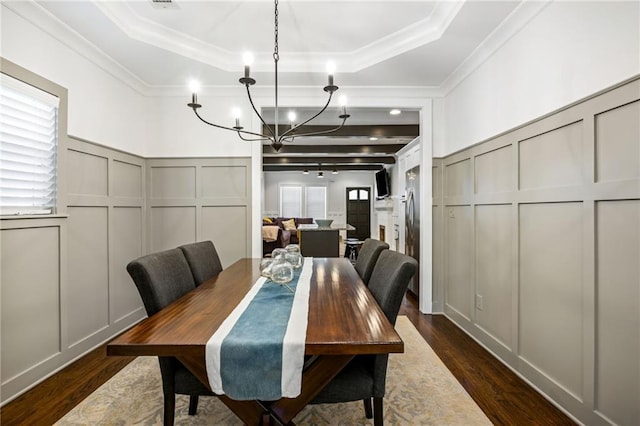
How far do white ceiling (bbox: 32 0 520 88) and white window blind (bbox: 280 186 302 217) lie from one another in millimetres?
7872

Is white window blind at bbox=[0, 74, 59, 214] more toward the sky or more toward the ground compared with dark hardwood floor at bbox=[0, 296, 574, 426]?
more toward the sky

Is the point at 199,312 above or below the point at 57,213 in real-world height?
below

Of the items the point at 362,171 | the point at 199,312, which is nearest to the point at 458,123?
the point at 199,312

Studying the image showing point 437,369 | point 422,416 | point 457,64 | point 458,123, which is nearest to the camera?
point 422,416

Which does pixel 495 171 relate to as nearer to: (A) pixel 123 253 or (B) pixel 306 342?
(B) pixel 306 342

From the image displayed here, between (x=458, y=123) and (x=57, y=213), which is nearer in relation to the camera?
(x=57, y=213)

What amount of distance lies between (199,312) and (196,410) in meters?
0.86

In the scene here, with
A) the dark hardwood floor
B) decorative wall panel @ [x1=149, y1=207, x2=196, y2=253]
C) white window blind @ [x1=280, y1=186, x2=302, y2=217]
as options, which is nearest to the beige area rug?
the dark hardwood floor

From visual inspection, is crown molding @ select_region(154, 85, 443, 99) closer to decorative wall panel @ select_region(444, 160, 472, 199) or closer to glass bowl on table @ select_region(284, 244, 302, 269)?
decorative wall panel @ select_region(444, 160, 472, 199)

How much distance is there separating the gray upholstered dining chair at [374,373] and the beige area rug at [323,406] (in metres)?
0.50

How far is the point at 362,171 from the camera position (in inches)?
448

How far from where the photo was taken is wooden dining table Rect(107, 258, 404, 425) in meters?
1.07

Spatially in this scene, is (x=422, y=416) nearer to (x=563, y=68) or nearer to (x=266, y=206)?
(x=563, y=68)

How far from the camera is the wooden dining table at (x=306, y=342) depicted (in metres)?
1.07
